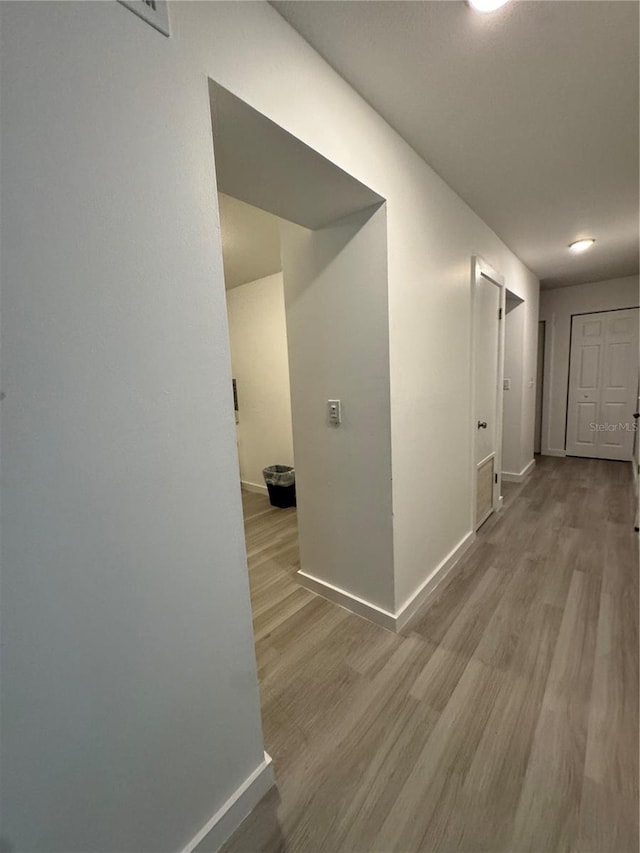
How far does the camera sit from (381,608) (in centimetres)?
183

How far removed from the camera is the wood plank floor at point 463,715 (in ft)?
3.34

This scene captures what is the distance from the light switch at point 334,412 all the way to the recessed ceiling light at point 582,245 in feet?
10.0

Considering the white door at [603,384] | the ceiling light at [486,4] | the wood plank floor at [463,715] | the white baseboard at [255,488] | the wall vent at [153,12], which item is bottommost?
the wood plank floor at [463,715]

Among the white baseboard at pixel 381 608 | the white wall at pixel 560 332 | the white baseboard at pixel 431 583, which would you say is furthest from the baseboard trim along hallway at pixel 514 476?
the white baseboard at pixel 381 608

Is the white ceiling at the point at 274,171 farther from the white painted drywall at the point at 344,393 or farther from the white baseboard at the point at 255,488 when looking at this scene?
the white baseboard at the point at 255,488

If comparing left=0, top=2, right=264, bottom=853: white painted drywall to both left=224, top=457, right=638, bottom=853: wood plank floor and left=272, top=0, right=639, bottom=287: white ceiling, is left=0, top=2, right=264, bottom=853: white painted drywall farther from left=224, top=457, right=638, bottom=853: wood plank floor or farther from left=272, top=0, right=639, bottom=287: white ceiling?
left=272, top=0, right=639, bottom=287: white ceiling

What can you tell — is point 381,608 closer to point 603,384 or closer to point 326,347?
point 326,347

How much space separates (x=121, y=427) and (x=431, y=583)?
200 centimetres

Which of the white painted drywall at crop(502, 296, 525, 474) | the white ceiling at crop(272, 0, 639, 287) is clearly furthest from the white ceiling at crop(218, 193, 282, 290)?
the white painted drywall at crop(502, 296, 525, 474)

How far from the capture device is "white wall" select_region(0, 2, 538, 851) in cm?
63

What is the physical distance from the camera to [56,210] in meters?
0.64

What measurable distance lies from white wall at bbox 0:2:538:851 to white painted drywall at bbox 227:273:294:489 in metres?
2.51

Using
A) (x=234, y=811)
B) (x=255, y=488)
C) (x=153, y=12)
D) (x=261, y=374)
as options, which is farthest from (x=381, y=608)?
(x=261, y=374)

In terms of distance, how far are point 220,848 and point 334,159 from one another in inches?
89.3
